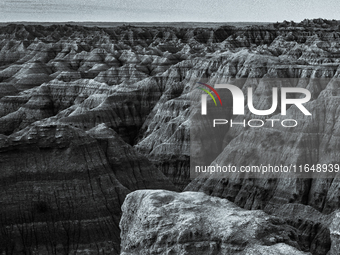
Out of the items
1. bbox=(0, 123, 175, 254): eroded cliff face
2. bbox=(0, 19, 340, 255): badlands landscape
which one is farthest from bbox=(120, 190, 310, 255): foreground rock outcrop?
bbox=(0, 123, 175, 254): eroded cliff face

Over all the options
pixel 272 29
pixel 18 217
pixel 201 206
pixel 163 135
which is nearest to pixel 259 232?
pixel 201 206

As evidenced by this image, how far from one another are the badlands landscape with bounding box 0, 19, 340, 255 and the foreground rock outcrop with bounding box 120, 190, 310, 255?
0.03 m

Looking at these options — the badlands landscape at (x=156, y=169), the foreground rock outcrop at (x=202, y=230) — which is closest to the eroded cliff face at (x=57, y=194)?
the badlands landscape at (x=156, y=169)

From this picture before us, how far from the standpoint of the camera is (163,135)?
52.2 metres

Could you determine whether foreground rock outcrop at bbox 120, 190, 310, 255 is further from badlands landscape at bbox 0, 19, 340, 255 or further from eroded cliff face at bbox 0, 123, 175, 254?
eroded cliff face at bbox 0, 123, 175, 254

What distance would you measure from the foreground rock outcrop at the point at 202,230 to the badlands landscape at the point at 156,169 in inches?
1.3

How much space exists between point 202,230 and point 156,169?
64.2 ft

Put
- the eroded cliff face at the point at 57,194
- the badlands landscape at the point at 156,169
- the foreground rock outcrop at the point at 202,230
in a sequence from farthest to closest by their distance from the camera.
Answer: the eroded cliff face at the point at 57,194 < the badlands landscape at the point at 156,169 < the foreground rock outcrop at the point at 202,230

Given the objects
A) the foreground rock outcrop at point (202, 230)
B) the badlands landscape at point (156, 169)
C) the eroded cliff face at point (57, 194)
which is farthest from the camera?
the eroded cliff face at point (57, 194)

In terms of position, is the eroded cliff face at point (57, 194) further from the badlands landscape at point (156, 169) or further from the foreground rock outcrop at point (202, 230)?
the foreground rock outcrop at point (202, 230)

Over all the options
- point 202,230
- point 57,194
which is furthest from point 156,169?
point 202,230

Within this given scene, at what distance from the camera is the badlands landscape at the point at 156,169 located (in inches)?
632

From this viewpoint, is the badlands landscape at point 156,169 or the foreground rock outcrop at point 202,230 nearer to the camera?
the foreground rock outcrop at point 202,230

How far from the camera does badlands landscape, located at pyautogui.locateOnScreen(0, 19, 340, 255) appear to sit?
16062mm
